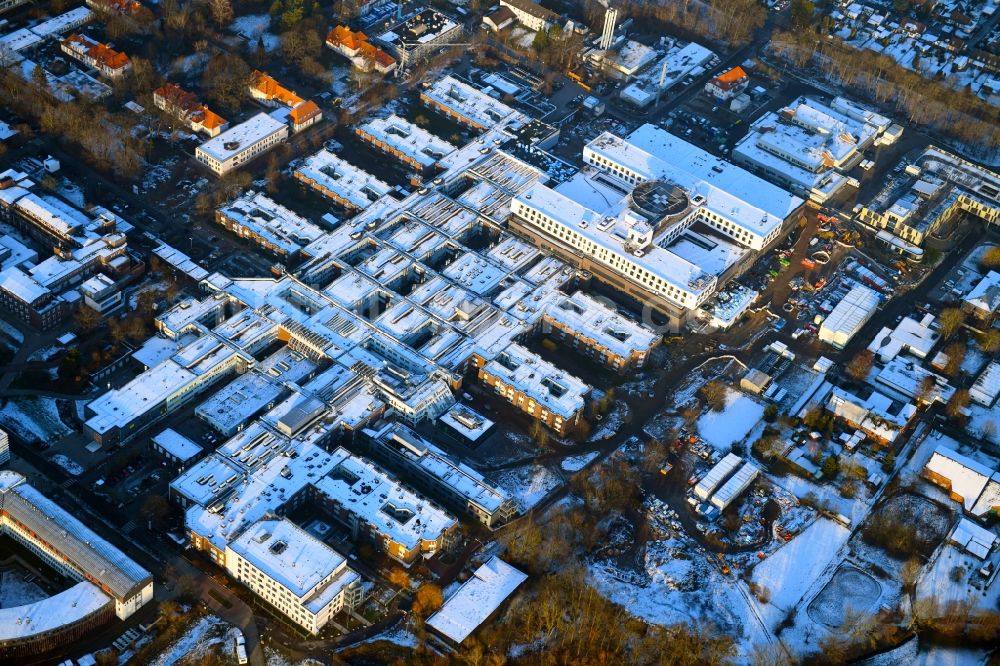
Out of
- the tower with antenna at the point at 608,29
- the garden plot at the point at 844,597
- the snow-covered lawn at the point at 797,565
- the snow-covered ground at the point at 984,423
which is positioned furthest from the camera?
the tower with antenna at the point at 608,29

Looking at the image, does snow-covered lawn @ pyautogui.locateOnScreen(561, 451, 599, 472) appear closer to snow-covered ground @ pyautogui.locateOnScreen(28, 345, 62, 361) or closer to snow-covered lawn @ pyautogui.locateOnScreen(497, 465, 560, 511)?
snow-covered lawn @ pyautogui.locateOnScreen(497, 465, 560, 511)

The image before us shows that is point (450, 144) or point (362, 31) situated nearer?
point (450, 144)

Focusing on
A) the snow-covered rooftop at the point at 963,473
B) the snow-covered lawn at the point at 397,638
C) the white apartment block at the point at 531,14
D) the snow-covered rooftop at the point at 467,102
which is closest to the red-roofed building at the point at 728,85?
the white apartment block at the point at 531,14

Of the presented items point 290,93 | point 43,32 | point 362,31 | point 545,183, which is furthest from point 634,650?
point 43,32

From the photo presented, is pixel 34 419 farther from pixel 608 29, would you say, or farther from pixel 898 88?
pixel 898 88

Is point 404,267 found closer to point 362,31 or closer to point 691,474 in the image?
point 691,474

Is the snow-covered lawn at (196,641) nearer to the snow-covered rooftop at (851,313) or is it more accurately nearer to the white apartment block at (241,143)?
the white apartment block at (241,143)
